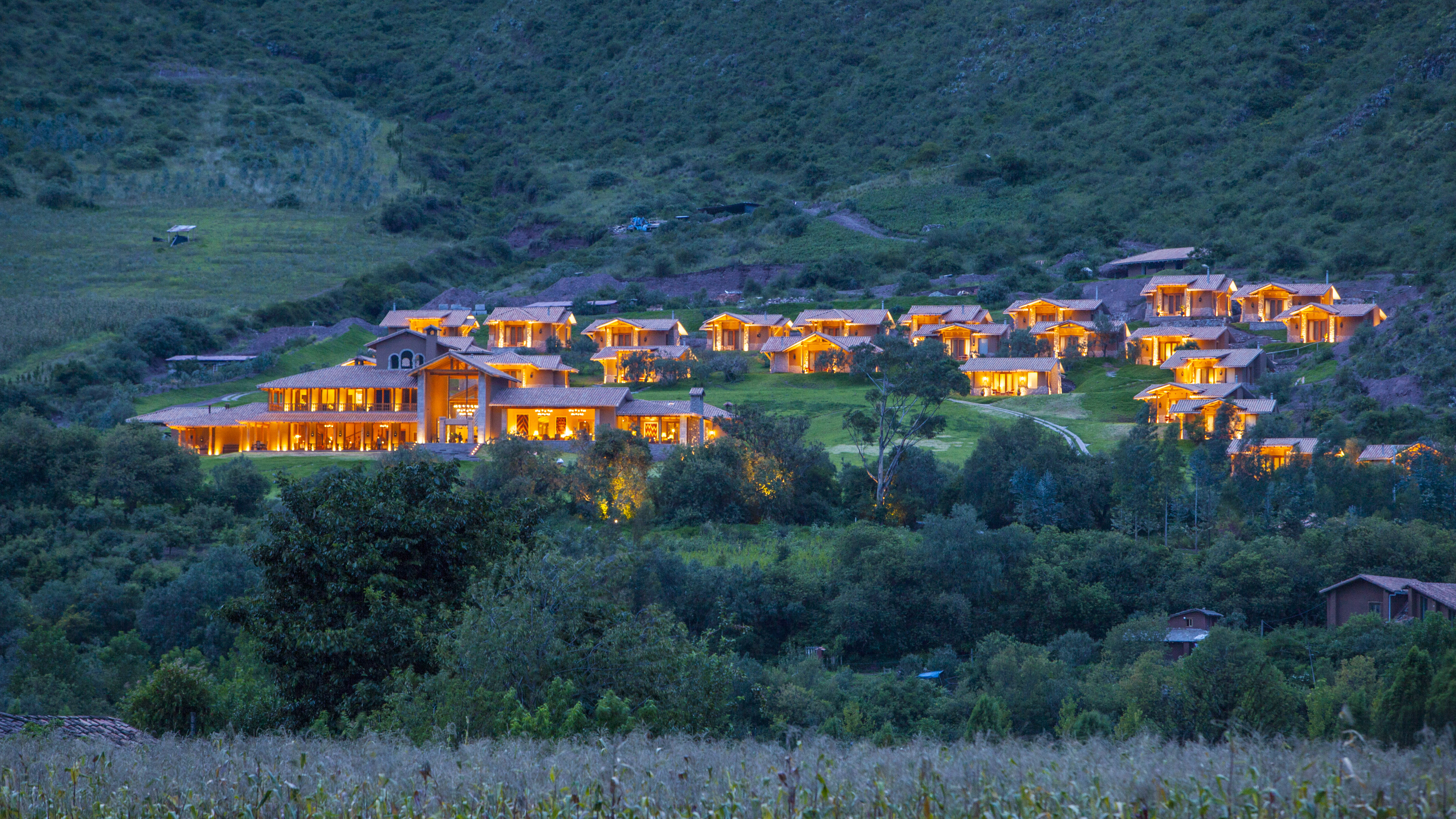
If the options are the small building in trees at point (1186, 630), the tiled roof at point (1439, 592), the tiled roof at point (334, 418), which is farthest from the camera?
the tiled roof at point (334, 418)

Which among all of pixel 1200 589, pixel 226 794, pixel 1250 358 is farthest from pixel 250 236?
pixel 226 794

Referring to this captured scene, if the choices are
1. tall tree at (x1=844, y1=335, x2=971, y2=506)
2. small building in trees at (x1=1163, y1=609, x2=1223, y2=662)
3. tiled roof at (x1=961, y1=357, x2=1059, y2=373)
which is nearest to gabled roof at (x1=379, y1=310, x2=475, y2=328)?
tiled roof at (x1=961, y1=357, x2=1059, y2=373)

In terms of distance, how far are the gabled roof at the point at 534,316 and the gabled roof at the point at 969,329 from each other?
1743cm

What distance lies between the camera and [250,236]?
91062mm

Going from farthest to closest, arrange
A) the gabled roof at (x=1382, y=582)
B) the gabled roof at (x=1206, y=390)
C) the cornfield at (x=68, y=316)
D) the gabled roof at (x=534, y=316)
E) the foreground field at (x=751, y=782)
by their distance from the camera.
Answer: the gabled roof at (x=534, y=316)
the cornfield at (x=68, y=316)
the gabled roof at (x=1206, y=390)
the gabled roof at (x=1382, y=582)
the foreground field at (x=751, y=782)

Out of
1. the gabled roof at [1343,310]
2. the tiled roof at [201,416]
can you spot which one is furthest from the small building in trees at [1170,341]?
the tiled roof at [201,416]

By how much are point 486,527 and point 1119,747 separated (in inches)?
380

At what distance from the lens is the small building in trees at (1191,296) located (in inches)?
2469

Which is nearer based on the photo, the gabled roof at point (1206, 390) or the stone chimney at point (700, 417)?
the stone chimney at point (700, 417)

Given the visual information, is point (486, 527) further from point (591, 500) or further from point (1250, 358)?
point (1250, 358)

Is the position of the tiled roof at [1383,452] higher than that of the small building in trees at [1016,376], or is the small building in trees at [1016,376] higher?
the small building in trees at [1016,376]

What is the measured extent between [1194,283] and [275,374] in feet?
142

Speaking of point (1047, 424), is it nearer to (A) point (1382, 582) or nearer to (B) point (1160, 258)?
(A) point (1382, 582)

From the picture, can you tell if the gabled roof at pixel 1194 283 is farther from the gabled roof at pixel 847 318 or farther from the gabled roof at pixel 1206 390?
the gabled roof at pixel 1206 390
